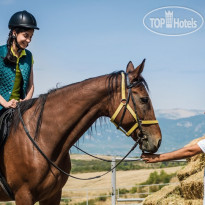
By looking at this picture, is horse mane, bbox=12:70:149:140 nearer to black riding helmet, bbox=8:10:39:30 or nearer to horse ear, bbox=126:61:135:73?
horse ear, bbox=126:61:135:73

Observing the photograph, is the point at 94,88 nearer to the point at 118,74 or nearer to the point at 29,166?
the point at 118,74

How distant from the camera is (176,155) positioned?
3701 mm

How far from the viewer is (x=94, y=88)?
402 centimetres

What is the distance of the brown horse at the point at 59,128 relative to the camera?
154 inches

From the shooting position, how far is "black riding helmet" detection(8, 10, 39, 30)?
442 centimetres

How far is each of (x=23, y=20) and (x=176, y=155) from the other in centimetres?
226

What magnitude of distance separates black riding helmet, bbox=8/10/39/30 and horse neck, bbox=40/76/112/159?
92 cm

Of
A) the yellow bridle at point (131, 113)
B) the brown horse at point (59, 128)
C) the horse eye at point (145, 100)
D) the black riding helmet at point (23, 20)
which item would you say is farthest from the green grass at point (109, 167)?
the horse eye at point (145, 100)

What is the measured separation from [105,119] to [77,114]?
306 millimetres

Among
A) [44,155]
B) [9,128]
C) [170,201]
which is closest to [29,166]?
[44,155]

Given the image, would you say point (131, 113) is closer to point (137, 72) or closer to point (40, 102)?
point (137, 72)

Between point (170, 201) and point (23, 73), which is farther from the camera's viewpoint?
point (170, 201)

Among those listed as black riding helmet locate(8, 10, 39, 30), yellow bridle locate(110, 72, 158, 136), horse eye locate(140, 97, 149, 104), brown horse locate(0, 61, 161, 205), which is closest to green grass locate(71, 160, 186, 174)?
black riding helmet locate(8, 10, 39, 30)

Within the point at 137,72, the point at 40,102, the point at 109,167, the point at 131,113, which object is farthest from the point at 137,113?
the point at 109,167
